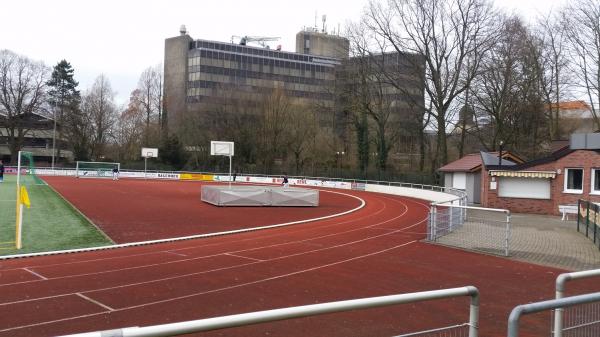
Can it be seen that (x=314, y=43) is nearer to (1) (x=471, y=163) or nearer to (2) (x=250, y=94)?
(2) (x=250, y=94)

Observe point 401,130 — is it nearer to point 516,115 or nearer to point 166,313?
point 516,115

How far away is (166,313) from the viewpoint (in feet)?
28.6

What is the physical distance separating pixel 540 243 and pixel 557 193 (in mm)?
13487

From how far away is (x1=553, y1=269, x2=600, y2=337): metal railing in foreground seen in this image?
444cm

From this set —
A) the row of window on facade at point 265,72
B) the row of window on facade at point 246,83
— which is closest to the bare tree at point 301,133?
the row of window on facade at point 246,83

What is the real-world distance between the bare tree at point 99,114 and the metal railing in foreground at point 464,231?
80509 millimetres

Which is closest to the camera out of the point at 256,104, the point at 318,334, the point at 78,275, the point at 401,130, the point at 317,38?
the point at 318,334

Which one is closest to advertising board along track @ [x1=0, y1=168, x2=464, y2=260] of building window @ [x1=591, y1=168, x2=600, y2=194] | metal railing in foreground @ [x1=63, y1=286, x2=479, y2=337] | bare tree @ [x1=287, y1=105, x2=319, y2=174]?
building window @ [x1=591, y1=168, x2=600, y2=194]

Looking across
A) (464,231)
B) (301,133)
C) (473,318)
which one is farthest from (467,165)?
(301,133)

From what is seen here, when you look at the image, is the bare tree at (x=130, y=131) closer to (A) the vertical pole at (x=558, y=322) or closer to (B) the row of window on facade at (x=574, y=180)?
(B) the row of window on facade at (x=574, y=180)

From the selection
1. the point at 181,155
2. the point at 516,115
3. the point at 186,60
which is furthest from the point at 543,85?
the point at 186,60

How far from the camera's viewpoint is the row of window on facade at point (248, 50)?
391ft

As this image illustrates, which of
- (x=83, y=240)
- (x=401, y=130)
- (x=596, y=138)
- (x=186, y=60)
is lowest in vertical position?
(x=83, y=240)

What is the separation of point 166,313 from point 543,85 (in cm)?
4665
